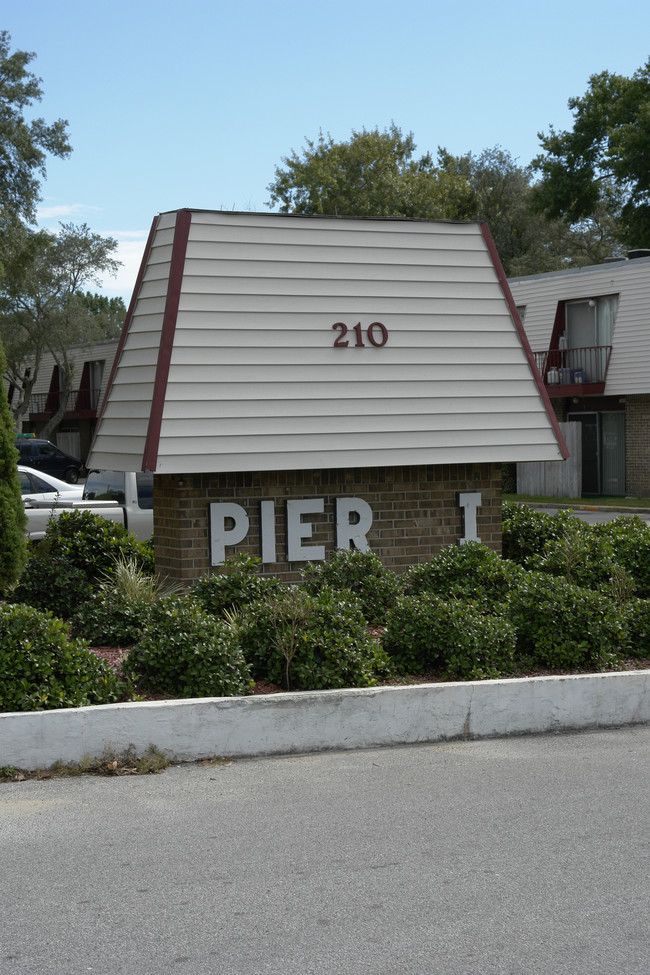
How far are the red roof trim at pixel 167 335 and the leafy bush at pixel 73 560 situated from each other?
3.99 feet

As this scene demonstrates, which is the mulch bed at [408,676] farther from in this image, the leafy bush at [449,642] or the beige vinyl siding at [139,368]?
the beige vinyl siding at [139,368]

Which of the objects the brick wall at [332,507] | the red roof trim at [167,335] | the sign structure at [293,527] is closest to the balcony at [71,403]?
the brick wall at [332,507]

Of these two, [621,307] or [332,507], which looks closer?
[332,507]

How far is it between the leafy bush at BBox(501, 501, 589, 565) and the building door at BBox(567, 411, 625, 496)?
2280cm

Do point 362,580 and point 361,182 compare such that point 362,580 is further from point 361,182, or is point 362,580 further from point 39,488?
point 361,182

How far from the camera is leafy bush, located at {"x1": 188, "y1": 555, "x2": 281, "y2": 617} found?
8.95 meters

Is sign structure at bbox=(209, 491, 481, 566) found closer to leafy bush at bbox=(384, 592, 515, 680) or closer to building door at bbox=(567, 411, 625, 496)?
leafy bush at bbox=(384, 592, 515, 680)

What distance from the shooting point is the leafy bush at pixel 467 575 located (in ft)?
31.3

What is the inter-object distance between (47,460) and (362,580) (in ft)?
111

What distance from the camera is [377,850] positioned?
545 centimetres

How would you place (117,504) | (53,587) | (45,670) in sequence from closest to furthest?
(45,670), (53,587), (117,504)

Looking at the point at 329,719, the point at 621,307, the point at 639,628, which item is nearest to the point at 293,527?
the point at 639,628

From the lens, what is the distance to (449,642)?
795cm

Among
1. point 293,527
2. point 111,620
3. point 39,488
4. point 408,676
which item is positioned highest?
point 39,488
